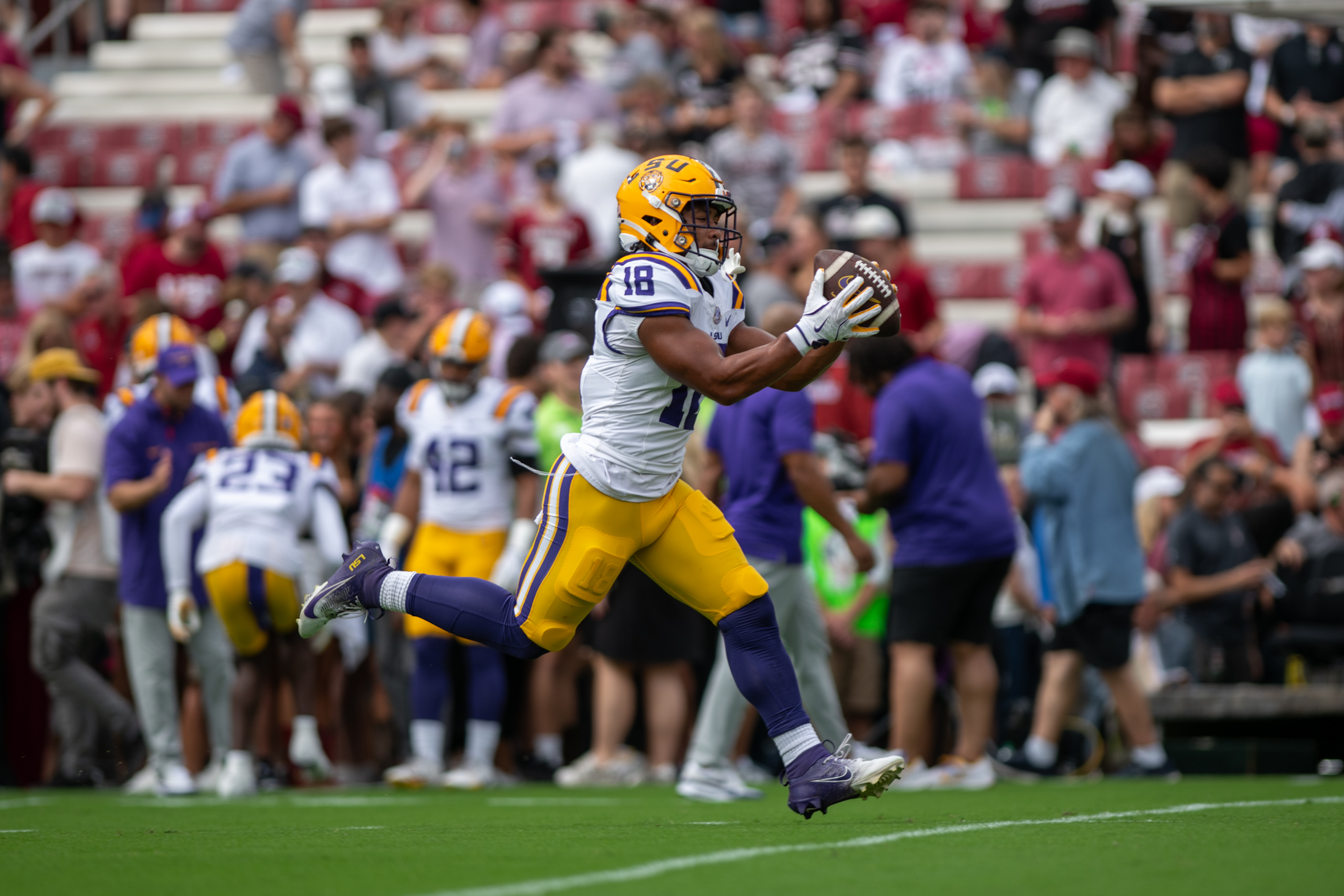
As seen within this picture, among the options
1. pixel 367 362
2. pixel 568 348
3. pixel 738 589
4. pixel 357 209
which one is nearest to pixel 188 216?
pixel 357 209

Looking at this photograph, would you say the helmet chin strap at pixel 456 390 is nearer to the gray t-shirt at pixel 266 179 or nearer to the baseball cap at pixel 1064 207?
the baseball cap at pixel 1064 207

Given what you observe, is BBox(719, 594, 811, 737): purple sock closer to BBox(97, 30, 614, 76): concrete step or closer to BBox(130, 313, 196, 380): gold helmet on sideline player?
BBox(130, 313, 196, 380): gold helmet on sideline player

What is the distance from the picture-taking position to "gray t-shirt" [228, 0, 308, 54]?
1762 centimetres

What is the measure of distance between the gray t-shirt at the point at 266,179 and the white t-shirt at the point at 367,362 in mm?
2826

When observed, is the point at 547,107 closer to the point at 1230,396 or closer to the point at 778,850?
the point at 1230,396

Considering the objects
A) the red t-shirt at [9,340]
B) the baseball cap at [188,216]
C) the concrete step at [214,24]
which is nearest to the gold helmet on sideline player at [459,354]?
the red t-shirt at [9,340]

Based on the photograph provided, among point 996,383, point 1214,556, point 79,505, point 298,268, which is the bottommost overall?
point 1214,556

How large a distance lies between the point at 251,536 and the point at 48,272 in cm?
644

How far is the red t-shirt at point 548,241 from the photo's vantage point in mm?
13500

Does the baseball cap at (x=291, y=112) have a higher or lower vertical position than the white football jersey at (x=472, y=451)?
higher

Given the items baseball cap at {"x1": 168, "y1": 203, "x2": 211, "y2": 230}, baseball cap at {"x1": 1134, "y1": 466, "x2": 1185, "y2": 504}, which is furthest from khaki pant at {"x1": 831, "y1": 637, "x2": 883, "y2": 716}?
baseball cap at {"x1": 168, "y1": 203, "x2": 211, "y2": 230}

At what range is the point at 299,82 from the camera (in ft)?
57.2

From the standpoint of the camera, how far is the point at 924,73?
16.7m

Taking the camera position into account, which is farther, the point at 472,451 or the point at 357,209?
the point at 357,209
